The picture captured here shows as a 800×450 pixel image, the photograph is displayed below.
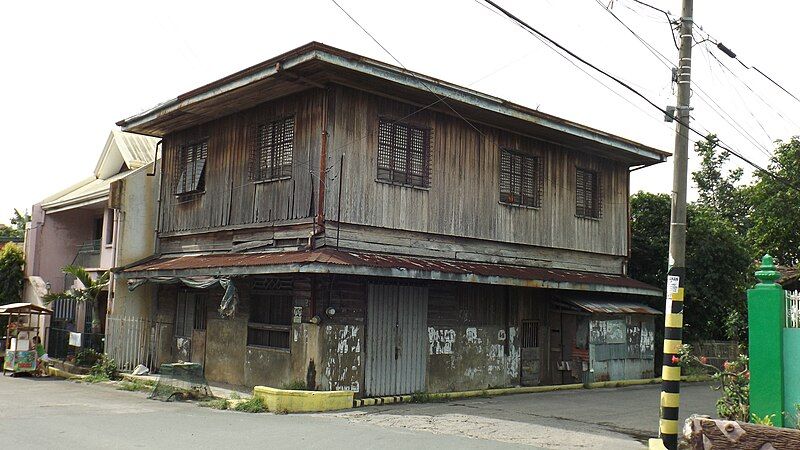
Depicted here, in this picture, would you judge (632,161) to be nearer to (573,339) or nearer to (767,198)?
(573,339)

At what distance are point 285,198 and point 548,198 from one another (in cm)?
734

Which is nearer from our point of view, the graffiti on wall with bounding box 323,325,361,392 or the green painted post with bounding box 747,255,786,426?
the green painted post with bounding box 747,255,786,426

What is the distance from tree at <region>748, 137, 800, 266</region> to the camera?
101ft

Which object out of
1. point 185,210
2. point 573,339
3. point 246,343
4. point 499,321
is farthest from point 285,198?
point 573,339

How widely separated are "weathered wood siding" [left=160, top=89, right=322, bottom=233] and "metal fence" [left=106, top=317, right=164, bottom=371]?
2.63 metres

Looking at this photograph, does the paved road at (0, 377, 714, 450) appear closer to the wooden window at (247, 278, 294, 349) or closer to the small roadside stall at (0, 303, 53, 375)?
the wooden window at (247, 278, 294, 349)

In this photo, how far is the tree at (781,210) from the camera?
30891mm

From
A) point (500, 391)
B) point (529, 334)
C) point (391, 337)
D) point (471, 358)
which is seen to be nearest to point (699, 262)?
point (529, 334)

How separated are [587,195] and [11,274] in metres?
19.5

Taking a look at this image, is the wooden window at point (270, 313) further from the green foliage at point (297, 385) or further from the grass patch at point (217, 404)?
the grass patch at point (217, 404)

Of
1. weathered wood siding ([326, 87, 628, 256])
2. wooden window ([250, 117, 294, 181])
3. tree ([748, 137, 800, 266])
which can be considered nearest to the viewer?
weathered wood siding ([326, 87, 628, 256])

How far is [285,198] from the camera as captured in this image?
15461 millimetres

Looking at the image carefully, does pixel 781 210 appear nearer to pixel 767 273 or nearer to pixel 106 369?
pixel 767 273

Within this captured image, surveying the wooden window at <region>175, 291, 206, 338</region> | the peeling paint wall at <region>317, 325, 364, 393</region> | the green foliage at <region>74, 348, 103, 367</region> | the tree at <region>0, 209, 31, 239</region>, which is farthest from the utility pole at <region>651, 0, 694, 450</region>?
the tree at <region>0, 209, 31, 239</region>
